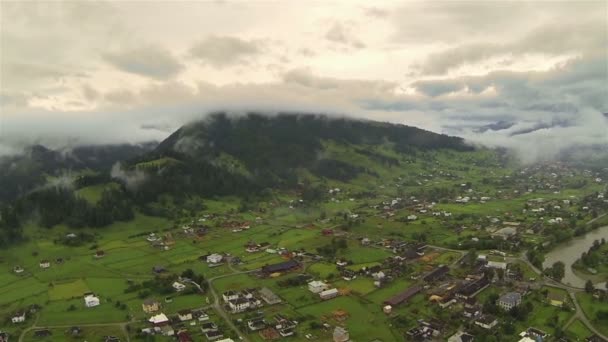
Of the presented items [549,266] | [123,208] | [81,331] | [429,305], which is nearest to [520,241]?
[549,266]

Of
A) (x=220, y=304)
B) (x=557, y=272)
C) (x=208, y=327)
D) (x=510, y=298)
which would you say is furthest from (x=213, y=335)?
(x=557, y=272)

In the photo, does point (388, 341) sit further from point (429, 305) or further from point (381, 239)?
point (381, 239)

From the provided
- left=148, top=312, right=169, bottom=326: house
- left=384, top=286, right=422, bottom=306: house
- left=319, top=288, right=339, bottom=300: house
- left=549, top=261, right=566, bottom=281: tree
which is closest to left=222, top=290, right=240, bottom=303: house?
left=148, top=312, right=169, bottom=326: house

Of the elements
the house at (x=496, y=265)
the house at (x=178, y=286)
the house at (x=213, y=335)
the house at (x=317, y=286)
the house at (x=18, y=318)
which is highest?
the house at (x=496, y=265)

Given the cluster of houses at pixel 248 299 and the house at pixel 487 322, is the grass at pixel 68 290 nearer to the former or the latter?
the cluster of houses at pixel 248 299

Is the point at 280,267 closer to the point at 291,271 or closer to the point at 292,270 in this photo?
the point at 291,271

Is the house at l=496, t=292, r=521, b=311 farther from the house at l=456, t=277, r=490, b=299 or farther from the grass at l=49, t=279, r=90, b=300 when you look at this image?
the grass at l=49, t=279, r=90, b=300

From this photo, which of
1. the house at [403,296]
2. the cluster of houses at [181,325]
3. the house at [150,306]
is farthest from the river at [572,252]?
the house at [150,306]
